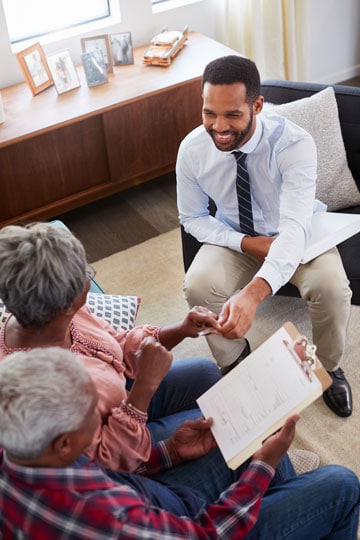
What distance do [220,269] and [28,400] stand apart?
1.23 m

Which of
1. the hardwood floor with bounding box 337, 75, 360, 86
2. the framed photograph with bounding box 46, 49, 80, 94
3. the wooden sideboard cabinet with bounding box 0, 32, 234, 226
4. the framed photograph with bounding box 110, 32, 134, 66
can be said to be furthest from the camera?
the hardwood floor with bounding box 337, 75, 360, 86

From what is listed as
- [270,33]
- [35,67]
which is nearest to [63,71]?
[35,67]

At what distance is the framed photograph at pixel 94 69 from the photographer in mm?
3086

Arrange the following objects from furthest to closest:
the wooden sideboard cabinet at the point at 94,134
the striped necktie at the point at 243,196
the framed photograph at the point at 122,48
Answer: the framed photograph at the point at 122,48, the wooden sideboard cabinet at the point at 94,134, the striped necktie at the point at 243,196

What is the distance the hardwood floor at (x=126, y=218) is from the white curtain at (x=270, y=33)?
0.82m

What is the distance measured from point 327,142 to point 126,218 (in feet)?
3.73

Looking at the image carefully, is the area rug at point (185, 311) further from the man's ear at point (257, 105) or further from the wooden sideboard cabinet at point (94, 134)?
the man's ear at point (257, 105)

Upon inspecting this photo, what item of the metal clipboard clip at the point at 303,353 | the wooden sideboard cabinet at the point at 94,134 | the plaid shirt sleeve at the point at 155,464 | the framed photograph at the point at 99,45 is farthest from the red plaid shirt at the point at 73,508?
the framed photograph at the point at 99,45

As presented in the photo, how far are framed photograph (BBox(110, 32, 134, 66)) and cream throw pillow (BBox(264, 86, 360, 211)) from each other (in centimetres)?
100

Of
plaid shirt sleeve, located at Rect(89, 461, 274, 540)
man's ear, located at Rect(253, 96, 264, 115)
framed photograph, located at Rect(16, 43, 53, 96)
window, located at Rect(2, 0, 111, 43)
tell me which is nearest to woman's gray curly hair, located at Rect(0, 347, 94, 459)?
plaid shirt sleeve, located at Rect(89, 461, 274, 540)

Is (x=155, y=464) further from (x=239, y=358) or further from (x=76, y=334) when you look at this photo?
(x=239, y=358)

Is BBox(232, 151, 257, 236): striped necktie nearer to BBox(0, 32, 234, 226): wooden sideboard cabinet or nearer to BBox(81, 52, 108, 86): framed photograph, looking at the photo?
BBox(0, 32, 234, 226): wooden sideboard cabinet

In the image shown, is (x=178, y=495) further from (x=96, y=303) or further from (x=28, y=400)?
(x=96, y=303)

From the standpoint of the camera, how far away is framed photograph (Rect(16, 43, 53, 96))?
3000 mm
